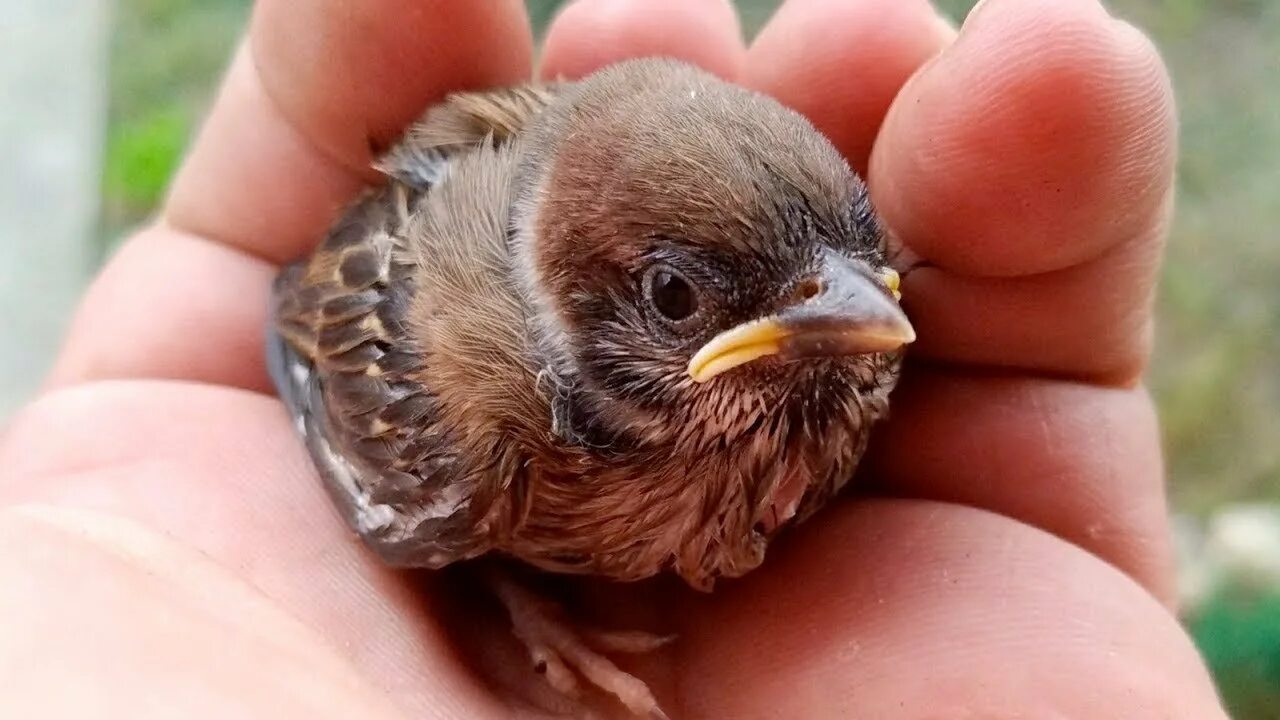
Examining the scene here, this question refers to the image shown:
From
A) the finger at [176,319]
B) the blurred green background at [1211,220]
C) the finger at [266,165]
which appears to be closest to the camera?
the finger at [266,165]

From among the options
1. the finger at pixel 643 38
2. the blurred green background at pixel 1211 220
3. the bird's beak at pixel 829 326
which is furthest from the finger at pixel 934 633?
the blurred green background at pixel 1211 220

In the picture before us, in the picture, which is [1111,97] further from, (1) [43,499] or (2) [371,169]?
(1) [43,499]

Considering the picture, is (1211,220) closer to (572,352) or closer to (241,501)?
(572,352)

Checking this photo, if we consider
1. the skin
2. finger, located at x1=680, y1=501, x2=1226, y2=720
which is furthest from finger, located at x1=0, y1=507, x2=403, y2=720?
finger, located at x1=680, y1=501, x2=1226, y2=720

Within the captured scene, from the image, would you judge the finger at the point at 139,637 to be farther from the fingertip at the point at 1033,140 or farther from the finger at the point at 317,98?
the fingertip at the point at 1033,140

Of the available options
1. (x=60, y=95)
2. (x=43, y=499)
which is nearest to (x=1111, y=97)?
(x=43, y=499)
